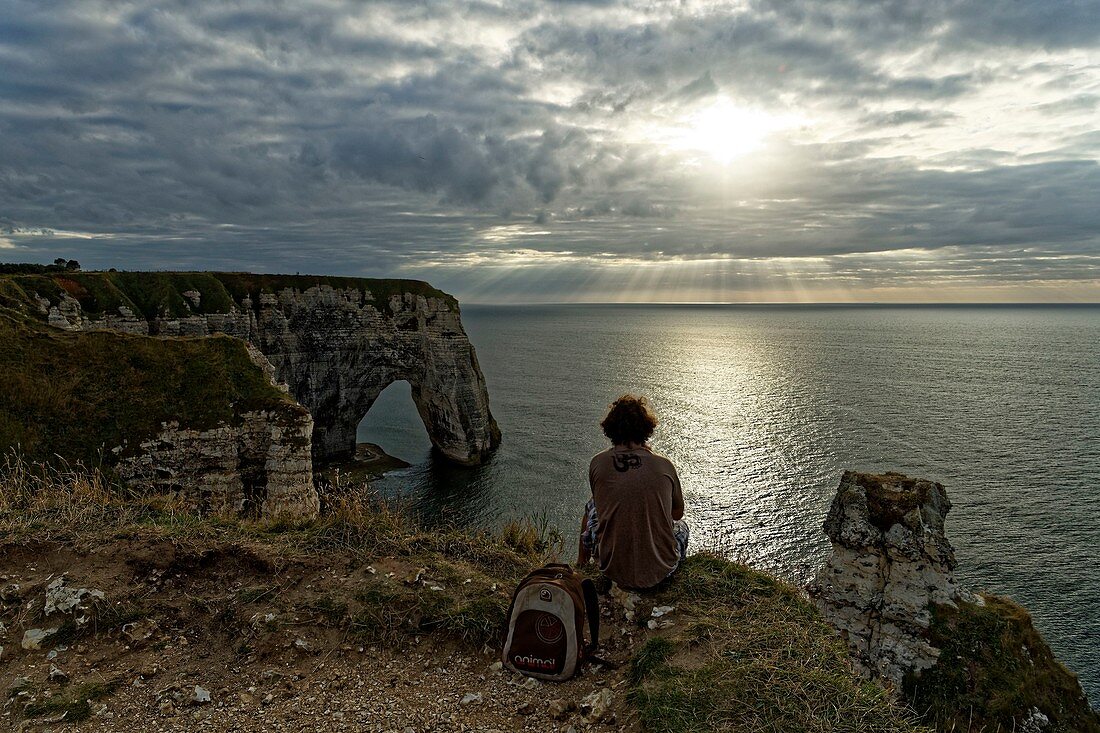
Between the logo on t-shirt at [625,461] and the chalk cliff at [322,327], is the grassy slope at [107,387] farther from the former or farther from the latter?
the logo on t-shirt at [625,461]

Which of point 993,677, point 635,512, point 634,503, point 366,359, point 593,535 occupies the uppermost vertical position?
point 634,503

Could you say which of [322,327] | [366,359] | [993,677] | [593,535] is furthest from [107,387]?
[366,359]

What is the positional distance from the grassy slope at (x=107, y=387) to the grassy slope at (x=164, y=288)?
1404 cm

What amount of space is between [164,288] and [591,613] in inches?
2104

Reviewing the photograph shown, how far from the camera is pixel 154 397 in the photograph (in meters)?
23.2

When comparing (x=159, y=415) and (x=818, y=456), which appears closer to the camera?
(x=159, y=415)

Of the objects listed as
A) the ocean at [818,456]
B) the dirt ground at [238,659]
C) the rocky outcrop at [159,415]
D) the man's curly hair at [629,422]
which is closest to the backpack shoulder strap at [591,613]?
the dirt ground at [238,659]

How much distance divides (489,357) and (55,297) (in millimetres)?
91086

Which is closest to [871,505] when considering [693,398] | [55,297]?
[55,297]

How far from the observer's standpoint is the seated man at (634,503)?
6.89 metres

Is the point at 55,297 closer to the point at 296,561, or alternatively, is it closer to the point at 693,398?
the point at 296,561

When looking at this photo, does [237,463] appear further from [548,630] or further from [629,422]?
[629,422]

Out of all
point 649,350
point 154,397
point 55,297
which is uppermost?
point 55,297

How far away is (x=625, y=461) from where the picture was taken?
699cm
